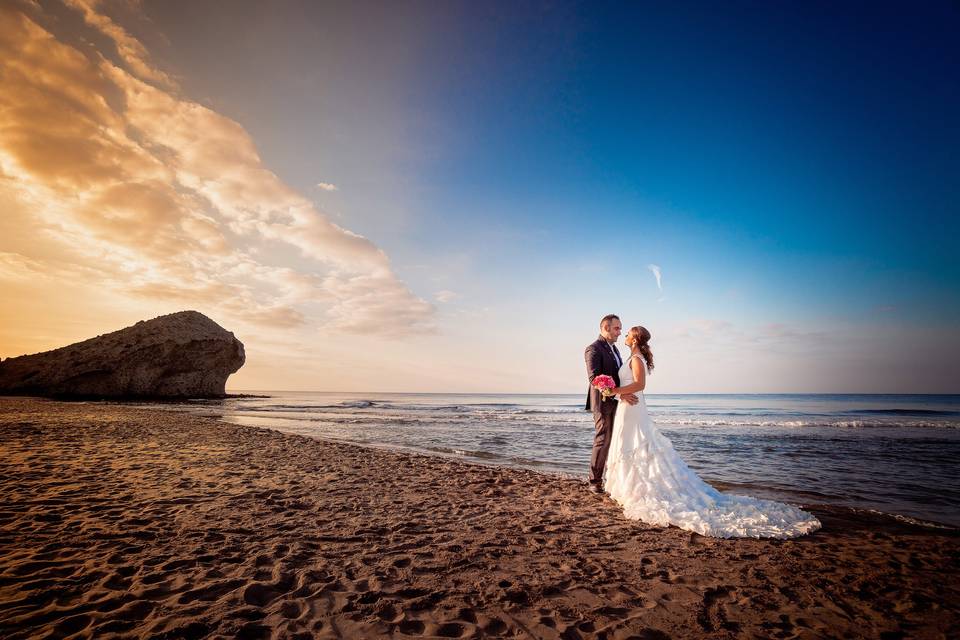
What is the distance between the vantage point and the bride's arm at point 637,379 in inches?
246

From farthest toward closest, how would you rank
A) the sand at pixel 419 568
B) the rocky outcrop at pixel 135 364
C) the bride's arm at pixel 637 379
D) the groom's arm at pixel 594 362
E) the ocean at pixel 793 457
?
the rocky outcrop at pixel 135 364, the ocean at pixel 793 457, the groom's arm at pixel 594 362, the bride's arm at pixel 637 379, the sand at pixel 419 568

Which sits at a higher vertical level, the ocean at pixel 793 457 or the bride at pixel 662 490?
the bride at pixel 662 490

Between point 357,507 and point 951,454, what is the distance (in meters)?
17.3

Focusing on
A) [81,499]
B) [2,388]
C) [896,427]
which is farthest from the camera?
[2,388]

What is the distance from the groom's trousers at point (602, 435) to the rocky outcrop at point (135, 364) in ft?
170

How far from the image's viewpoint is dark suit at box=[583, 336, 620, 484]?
21.9 feet

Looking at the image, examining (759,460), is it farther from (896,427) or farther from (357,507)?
(896,427)

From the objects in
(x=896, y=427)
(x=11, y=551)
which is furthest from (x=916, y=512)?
(x=896, y=427)

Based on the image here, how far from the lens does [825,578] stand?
3773mm

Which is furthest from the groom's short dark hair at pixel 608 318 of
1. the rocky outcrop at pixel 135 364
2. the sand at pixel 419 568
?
the rocky outcrop at pixel 135 364

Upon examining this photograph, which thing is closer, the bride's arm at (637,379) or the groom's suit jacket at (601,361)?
the bride's arm at (637,379)

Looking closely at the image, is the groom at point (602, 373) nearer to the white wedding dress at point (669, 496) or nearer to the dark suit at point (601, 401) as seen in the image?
the dark suit at point (601, 401)

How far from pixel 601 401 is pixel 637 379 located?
0.81 m

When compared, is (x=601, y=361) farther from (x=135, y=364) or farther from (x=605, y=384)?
(x=135, y=364)
